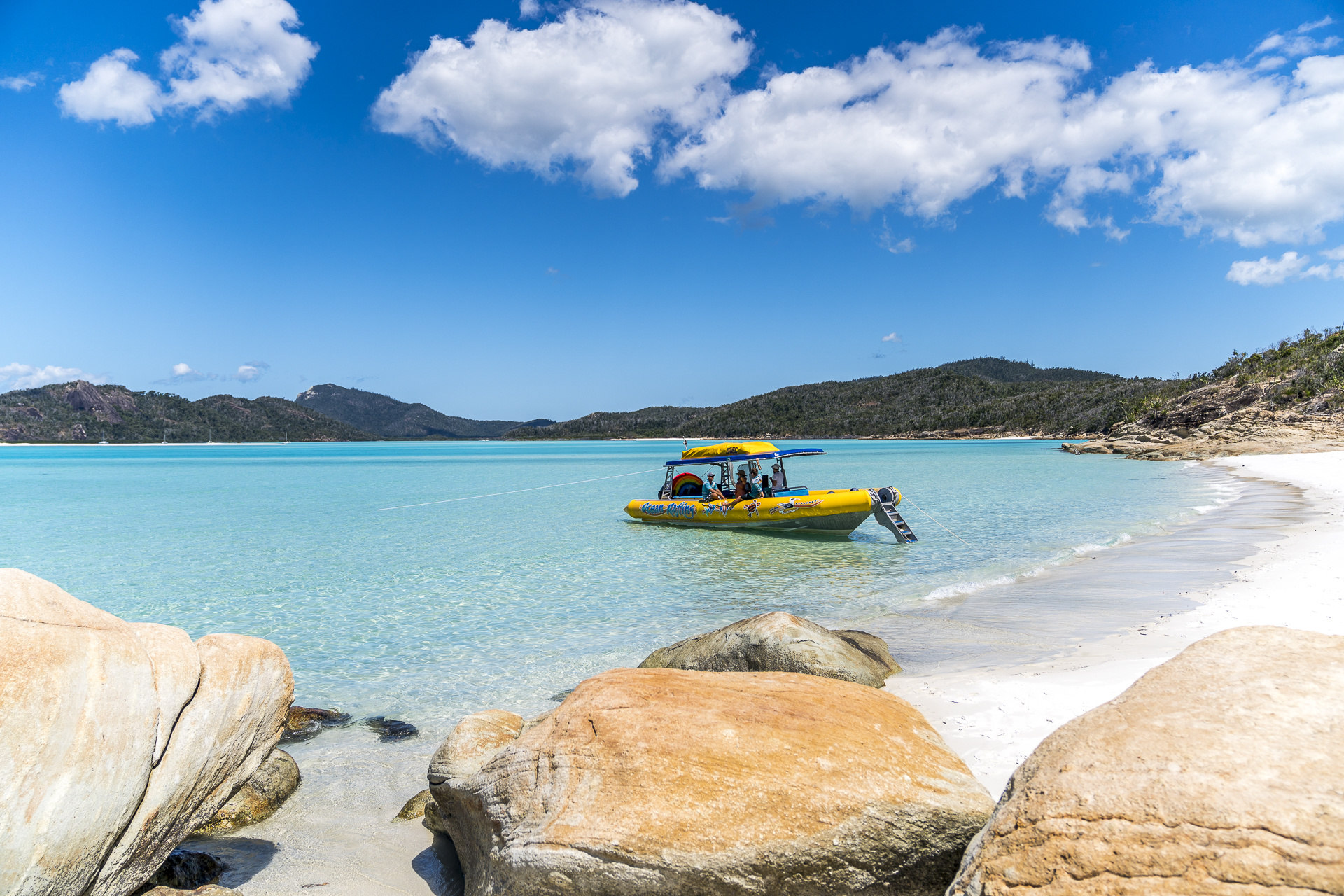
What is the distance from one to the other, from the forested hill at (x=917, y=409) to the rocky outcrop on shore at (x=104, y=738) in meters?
95.8

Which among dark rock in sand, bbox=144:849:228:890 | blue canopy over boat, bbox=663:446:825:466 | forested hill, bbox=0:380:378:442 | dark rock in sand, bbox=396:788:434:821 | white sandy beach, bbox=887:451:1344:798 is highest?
forested hill, bbox=0:380:378:442

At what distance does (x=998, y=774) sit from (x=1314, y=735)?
2.52m

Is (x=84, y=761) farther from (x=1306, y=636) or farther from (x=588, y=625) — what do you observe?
(x=588, y=625)

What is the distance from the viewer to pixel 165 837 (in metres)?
3.47

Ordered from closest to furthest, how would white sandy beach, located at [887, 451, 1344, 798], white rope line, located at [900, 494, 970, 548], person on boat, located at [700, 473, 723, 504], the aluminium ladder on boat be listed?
white sandy beach, located at [887, 451, 1344, 798]
the aluminium ladder on boat
white rope line, located at [900, 494, 970, 548]
person on boat, located at [700, 473, 723, 504]

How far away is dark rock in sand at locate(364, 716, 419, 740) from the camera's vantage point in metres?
6.52

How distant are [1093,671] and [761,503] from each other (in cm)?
1224

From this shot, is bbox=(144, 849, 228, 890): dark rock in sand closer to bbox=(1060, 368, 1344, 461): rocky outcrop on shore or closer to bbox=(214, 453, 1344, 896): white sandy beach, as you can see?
bbox=(214, 453, 1344, 896): white sandy beach

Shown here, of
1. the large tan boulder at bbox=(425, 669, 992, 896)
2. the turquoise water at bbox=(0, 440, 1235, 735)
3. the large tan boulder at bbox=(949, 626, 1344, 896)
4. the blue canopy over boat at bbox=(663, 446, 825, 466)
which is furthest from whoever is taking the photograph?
the blue canopy over boat at bbox=(663, 446, 825, 466)

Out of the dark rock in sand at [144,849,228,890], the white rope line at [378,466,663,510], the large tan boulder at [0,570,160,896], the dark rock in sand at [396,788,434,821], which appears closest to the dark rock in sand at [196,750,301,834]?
the dark rock in sand at [144,849,228,890]

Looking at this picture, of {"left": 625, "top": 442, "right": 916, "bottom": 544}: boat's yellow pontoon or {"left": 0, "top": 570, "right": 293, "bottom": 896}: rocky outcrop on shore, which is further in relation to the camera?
{"left": 625, "top": 442, "right": 916, "bottom": 544}: boat's yellow pontoon

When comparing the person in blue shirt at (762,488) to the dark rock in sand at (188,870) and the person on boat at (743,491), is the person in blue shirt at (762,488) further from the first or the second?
the dark rock in sand at (188,870)

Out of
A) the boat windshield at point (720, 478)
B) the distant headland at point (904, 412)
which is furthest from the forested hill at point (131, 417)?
the boat windshield at point (720, 478)

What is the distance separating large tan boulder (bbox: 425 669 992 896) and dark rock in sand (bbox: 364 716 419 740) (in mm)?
2952
